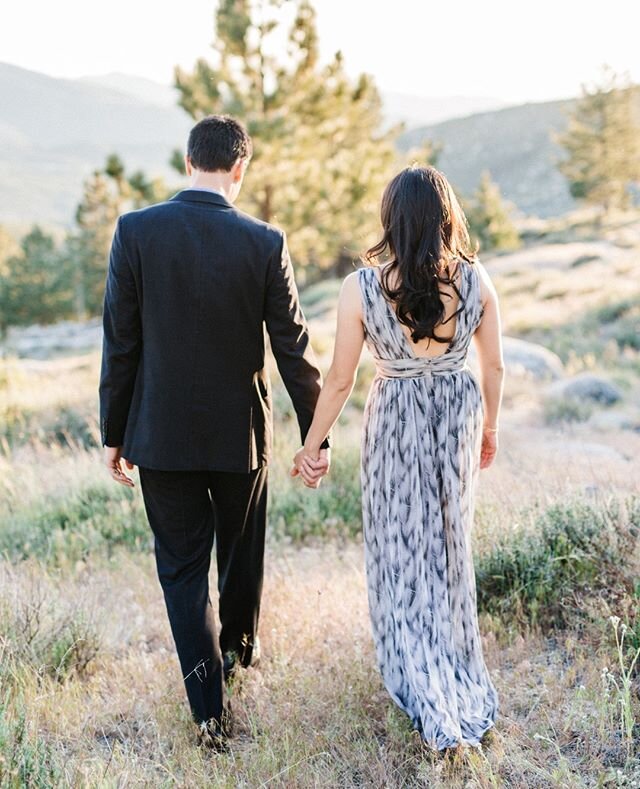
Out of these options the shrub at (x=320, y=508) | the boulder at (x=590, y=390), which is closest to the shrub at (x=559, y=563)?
the shrub at (x=320, y=508)

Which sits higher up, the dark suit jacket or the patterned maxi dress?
the dark suit jacket

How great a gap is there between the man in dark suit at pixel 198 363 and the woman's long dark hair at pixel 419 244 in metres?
0.47

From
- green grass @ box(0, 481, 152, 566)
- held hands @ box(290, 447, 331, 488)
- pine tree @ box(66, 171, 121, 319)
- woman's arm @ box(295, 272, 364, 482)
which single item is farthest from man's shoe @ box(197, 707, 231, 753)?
pine tree @ box(66, 171, 121, 319)

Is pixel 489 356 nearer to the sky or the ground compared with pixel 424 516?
nearer to the sky

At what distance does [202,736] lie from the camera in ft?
10.1

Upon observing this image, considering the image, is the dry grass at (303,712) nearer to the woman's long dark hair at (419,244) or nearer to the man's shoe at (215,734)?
the man's shoe at (215,734)

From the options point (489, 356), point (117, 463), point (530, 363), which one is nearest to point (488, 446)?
point (489, 356)

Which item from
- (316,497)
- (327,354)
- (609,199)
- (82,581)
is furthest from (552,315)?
(609,199)

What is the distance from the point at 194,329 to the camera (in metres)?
3.04

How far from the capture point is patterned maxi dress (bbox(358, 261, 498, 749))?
10.0 feet

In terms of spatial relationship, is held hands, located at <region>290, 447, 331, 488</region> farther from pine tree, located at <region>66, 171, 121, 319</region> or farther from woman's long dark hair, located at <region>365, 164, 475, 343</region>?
pine tree, located at <region>66, 171, 121, 319</region>

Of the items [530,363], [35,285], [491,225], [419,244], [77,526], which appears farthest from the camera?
[35,285]

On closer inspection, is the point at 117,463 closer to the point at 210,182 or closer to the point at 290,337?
the point at 290,337

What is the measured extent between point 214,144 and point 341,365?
3.27 feet
